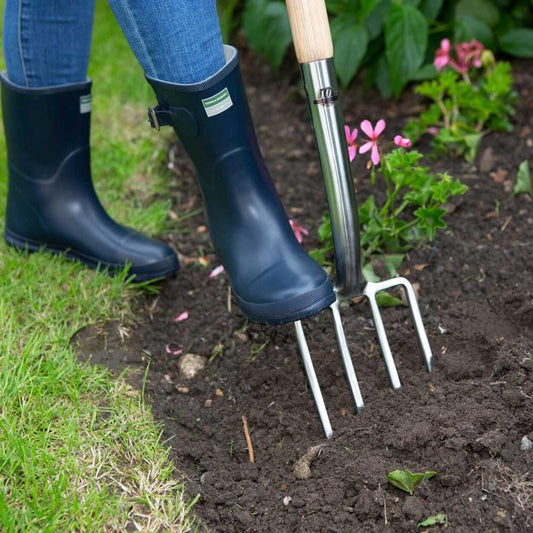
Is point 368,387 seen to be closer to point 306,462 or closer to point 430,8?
point 306,462

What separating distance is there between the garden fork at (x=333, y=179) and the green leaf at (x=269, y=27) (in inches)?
49.9

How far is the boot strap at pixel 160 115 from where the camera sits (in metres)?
1.57

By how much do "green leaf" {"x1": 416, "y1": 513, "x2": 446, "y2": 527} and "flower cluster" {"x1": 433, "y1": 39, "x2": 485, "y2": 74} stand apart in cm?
143

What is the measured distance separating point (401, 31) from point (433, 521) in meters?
1.54

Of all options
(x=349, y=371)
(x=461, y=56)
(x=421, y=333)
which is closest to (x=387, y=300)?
(x=421, y=333)

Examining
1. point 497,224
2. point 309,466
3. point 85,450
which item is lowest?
point 497,224

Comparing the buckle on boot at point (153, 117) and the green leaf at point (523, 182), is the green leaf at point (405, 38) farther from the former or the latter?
the buckle on boot at point (153, 117)

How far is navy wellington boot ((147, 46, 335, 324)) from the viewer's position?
1.52 metres

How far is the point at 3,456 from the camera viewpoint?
4.63ft

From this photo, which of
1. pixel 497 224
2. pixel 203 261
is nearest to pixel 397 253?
pixel 497 224

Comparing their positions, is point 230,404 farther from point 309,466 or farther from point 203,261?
point 203,261

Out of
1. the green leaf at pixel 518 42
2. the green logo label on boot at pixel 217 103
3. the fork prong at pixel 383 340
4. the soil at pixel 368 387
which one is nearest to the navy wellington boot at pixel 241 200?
the green logo label on boot at pixel 217 103

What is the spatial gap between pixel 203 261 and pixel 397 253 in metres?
0.53

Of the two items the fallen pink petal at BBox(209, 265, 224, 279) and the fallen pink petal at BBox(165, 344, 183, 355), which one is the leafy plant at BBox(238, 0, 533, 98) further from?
the fallen pink petal at BBox(165, 344, 183, 355)
